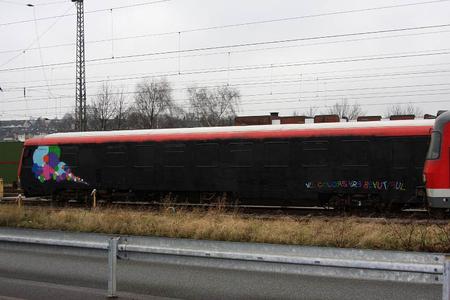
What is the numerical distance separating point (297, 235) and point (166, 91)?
208ft

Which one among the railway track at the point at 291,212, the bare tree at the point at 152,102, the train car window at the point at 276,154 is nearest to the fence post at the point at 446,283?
the railway track at the point at 291,212

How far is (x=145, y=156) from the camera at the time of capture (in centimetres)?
1925

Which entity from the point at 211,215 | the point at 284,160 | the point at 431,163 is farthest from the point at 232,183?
the point at 431,163

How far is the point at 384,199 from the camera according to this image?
1566 cm

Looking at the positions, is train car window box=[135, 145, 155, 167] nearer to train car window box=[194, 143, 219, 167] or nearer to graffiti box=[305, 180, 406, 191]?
train car window box=[194, 143, 219, 167]

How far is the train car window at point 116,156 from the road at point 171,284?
11.6 meters

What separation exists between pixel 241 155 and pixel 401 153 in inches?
202

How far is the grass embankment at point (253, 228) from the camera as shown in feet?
32.4

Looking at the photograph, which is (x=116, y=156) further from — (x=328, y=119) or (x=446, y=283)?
(x=446, y=283)

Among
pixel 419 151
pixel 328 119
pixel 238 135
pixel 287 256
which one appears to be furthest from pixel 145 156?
pixel 287 256

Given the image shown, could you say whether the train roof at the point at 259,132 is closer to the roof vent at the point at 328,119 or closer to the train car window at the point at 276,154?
the train car window at the point at 276,154

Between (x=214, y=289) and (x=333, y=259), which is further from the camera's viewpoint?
(x=214, y=289)

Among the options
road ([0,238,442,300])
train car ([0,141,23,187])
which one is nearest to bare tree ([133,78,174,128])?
train car ([0,141,23,187])

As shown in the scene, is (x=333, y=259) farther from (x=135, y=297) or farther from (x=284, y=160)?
(x=284, y=160)
